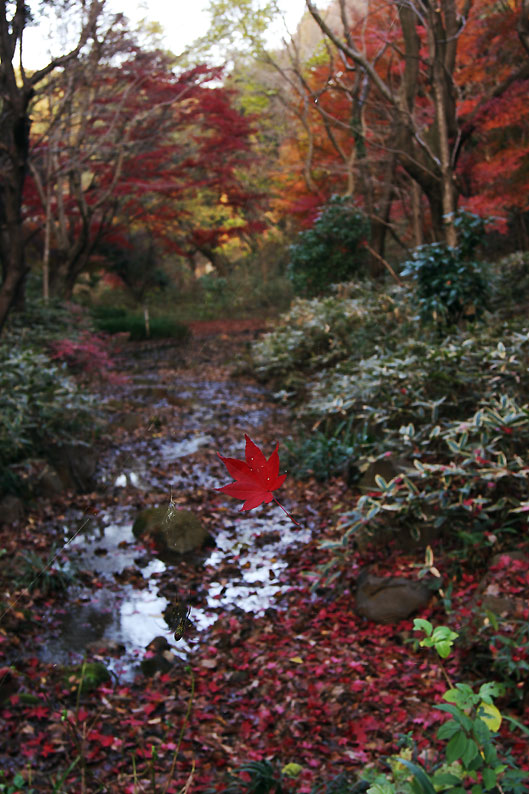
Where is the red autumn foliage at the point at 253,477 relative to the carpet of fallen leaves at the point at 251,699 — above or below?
above

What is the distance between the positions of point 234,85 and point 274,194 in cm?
398

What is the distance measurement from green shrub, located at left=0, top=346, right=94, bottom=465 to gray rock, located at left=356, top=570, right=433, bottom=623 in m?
2.77

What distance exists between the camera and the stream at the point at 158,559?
11.3ft

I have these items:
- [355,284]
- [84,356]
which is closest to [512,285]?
[355,284]

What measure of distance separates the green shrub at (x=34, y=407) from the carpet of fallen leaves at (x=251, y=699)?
152 cm

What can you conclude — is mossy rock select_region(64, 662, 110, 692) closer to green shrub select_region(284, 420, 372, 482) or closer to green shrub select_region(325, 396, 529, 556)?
green shrub select_region(325, 396, 529, 556)

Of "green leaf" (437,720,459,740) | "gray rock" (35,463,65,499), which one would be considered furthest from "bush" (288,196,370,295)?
"green leaf" (437,720,459,740)

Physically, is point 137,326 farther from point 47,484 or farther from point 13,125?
point 47,484

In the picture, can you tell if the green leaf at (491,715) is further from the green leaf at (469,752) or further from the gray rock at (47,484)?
the gray rock at (47,484)

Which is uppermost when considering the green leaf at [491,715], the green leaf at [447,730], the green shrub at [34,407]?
the green shrub at [34,407]

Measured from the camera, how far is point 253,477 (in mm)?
620

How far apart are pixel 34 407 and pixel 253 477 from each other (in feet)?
17.1

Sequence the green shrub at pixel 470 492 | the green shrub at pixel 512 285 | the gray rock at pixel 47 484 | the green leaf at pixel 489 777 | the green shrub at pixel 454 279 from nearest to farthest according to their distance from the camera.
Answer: the green leaf at pixel 489 777, the green shrub at pixel 470 492, the gray rock at pixel 47 484, the green shrub at pixel 454 279, the green shrub at pixel 512 285

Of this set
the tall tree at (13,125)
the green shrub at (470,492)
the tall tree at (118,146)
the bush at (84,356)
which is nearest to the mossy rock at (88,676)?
the green shrub at (470,492)
